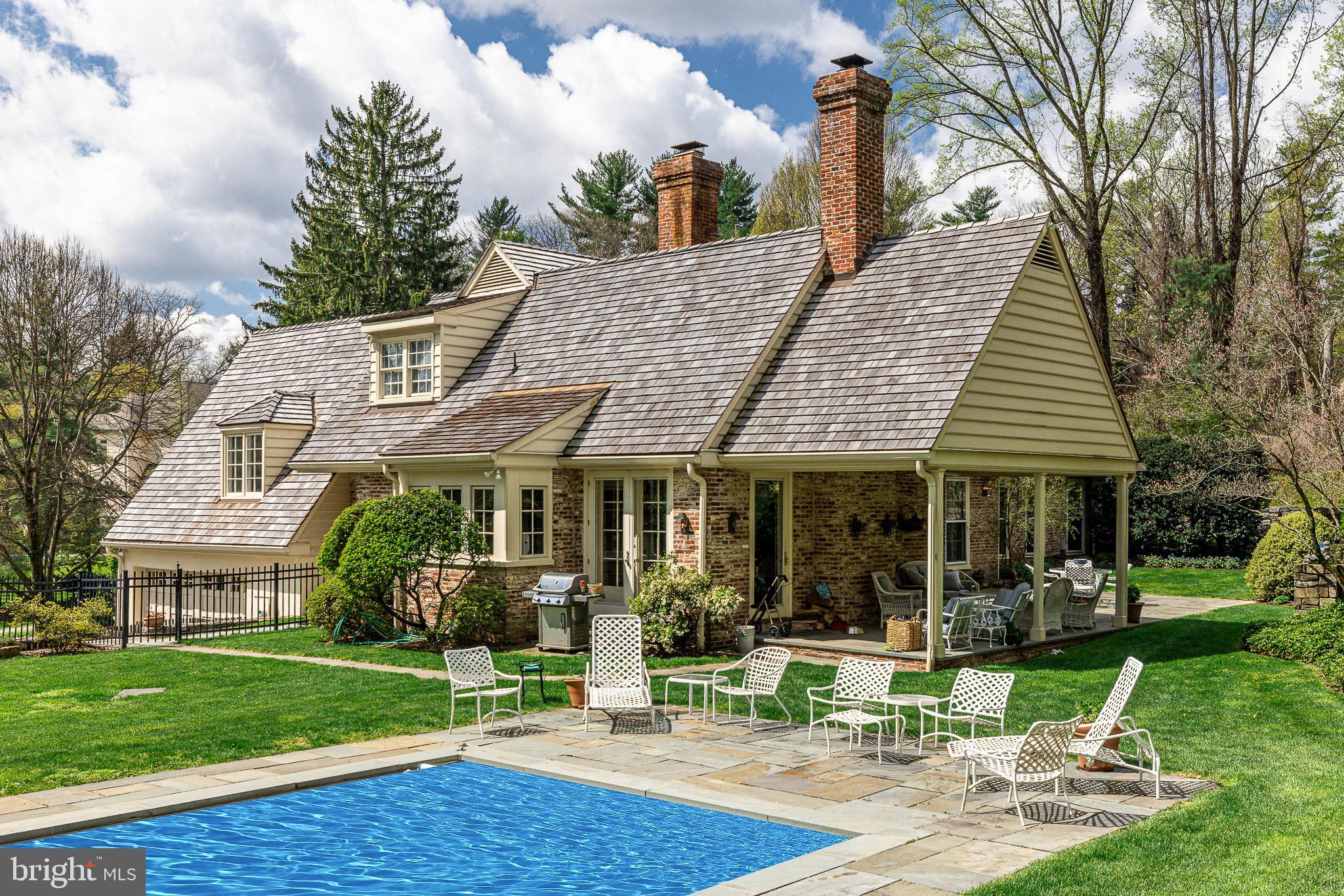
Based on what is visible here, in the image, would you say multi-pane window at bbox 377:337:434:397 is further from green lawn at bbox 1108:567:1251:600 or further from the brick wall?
green lawn at bbox 1108:567:1251:600

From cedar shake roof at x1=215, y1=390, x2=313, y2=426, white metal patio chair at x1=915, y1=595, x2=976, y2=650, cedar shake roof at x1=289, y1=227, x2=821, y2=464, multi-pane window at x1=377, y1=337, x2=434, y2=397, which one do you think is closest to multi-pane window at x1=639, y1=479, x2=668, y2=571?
cedar shake roof at x1=289, y1=227, x2=821, y2=464

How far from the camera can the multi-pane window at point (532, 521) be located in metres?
17.5

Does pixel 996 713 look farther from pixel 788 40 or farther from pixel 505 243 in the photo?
pixel 788 40

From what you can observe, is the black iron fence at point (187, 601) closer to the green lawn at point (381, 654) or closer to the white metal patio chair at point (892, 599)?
the green lawn at point (381, 654)

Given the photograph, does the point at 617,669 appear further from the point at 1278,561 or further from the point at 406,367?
the point at 1278,561

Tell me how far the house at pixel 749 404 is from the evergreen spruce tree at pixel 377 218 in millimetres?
22680

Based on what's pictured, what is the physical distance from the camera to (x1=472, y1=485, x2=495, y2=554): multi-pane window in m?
17.8

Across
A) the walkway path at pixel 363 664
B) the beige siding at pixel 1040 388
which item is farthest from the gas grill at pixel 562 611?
the beige siding at pixel 1040 388

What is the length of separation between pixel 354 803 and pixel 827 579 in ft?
36.8

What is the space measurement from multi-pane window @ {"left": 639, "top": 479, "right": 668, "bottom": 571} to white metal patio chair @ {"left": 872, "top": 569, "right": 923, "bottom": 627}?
3752mm

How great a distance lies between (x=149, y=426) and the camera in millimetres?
39094

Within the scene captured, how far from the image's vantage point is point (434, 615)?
18.6 metres

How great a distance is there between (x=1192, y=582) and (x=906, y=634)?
13.4 metres

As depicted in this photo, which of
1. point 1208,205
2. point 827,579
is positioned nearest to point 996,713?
point 827,579
